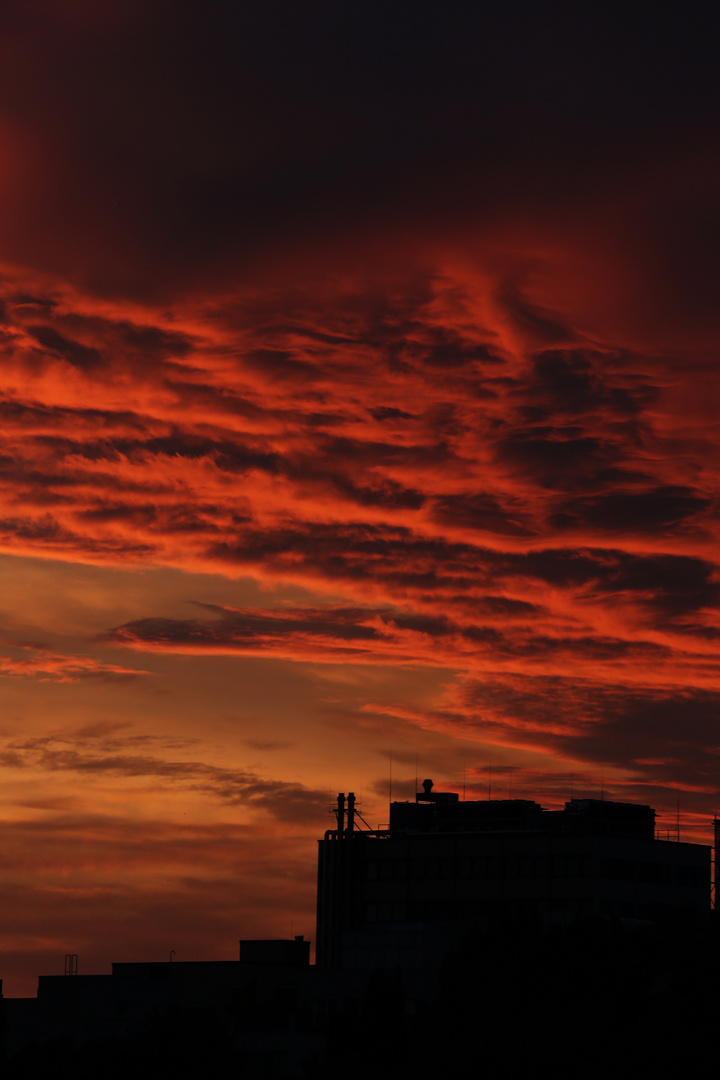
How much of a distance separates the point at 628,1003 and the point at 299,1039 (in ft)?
182

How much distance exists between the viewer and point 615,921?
408ft

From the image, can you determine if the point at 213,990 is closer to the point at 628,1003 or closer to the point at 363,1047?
the point at 363,1047

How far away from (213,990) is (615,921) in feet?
212

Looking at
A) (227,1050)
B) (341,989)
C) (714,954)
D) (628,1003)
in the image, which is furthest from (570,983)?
(341,989)

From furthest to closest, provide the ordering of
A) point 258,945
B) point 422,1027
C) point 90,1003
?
point 258,945, point 90,1003, point 422,1027

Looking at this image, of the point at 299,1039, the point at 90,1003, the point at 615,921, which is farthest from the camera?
the point at 90,1003

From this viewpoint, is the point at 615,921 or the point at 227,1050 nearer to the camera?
the point at 615,921

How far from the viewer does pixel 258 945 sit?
193625 millimetres

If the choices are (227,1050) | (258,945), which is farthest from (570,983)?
(258,945)

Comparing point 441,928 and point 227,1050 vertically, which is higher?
point 441,928

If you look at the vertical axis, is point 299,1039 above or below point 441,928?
below

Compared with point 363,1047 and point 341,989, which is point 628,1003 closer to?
point 363,1047

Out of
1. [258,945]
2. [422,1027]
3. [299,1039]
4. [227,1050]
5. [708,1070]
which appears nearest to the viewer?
[708,1070]

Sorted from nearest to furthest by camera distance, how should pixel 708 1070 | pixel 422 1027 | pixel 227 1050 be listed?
pixel 708 1070 → pixel 422 1027 → pixel 227 1050
